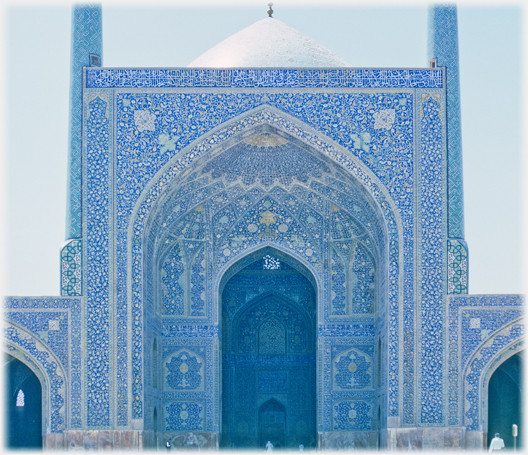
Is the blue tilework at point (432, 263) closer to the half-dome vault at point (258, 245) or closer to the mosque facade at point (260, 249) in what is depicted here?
the mosque facade at point (260, 249)

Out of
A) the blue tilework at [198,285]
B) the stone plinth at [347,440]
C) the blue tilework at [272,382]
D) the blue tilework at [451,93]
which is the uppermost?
the blue tilework at [451,93]

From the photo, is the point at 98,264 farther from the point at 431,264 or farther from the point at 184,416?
the point at 431,264

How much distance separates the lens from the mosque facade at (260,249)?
434 inches

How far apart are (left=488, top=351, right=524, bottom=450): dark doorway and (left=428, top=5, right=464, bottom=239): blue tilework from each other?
1620 millimetres

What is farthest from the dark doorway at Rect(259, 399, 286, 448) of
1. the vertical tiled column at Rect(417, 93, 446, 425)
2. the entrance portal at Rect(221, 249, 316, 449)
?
the vertical tiled column at Rect(417, 93, 446, 425)

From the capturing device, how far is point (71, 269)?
11.1m

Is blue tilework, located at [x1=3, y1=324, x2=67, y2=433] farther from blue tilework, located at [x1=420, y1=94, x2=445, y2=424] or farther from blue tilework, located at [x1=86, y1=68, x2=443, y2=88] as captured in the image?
blue tilework, located at [x1=420, y1=94, x2=445, y2=424]

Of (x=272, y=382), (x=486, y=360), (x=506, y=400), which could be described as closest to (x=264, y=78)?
(x=486, y=360)

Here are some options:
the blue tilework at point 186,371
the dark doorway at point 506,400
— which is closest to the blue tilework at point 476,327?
the dark doorway at point 506,400

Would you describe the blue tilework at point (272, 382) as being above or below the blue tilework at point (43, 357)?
below

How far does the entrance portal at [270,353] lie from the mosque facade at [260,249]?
79cm

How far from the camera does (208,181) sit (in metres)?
12.0

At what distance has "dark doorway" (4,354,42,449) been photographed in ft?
37.3

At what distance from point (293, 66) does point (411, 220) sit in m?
2.42
